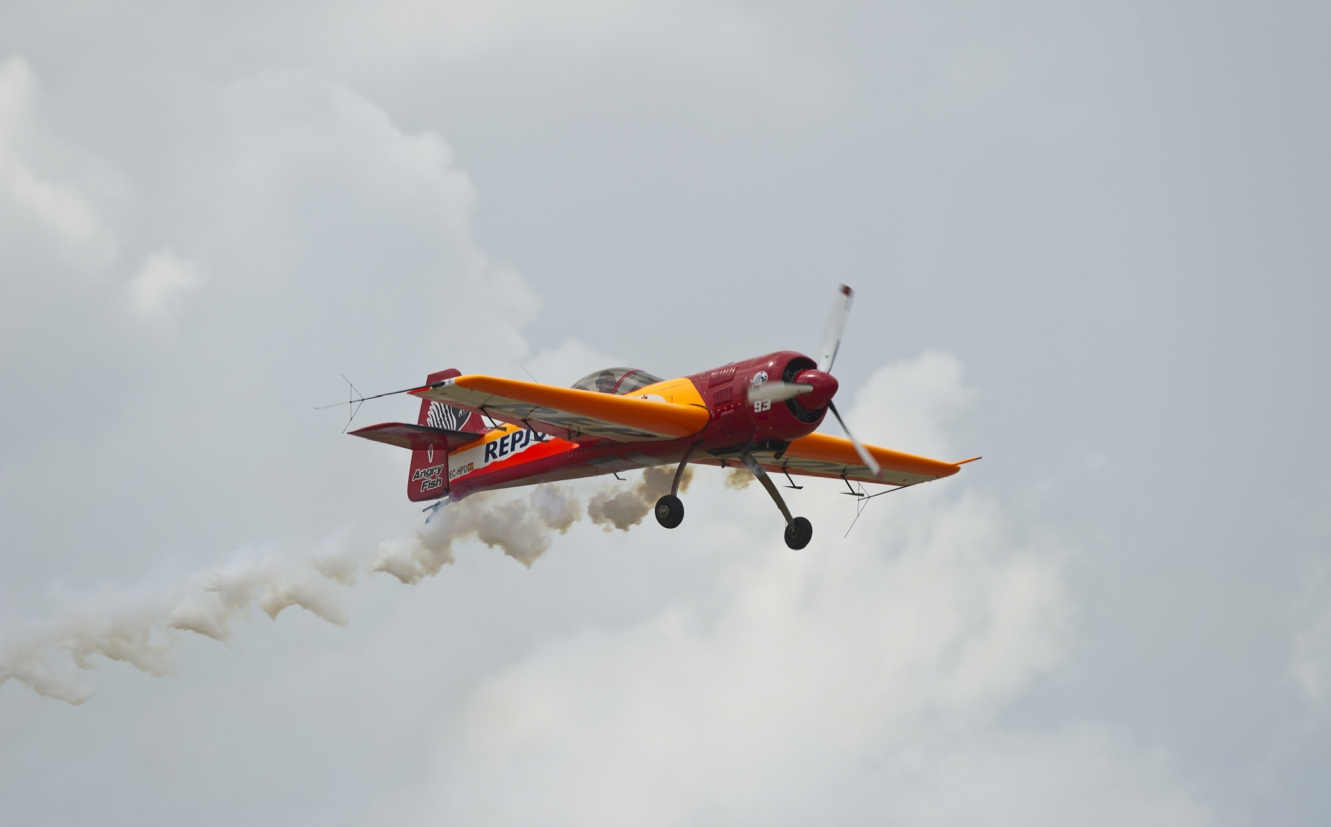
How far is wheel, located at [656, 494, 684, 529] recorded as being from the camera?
71.3ft

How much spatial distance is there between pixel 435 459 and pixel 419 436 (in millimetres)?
673

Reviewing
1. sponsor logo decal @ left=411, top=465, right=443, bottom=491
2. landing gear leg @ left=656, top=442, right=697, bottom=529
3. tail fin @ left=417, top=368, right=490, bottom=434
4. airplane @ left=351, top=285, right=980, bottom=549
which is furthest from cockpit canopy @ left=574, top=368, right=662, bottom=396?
sponsor logo decal @ left=411, top=465, right=443, bottom=491

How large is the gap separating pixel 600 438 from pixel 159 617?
478 inches

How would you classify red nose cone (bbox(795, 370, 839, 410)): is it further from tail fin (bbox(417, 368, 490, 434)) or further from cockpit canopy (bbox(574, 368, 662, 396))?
tail fin (bbox(417, 368, 490, 434))

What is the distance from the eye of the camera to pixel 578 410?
20984 mm

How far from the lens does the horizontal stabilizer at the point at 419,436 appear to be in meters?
25.7

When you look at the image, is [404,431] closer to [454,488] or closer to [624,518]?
[454,488]

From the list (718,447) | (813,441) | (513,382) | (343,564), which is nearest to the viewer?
(513,382)

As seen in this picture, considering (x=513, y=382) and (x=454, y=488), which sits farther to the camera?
(x=454, y=488)

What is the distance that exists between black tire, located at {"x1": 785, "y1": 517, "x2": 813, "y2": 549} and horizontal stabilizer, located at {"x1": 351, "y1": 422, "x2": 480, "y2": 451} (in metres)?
6.60

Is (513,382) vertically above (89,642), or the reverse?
(89,642)

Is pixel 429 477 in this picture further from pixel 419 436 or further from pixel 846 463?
pixel 846 463

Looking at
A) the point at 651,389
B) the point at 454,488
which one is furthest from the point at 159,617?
the point at 651,389

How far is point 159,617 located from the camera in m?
29.3
